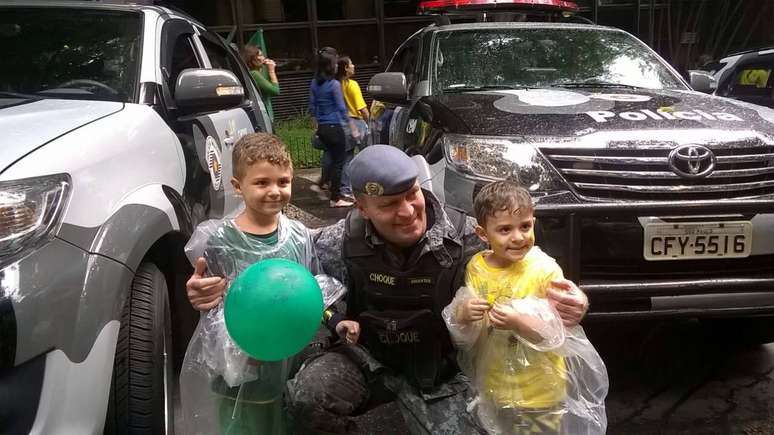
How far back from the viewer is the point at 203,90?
9.61 ft

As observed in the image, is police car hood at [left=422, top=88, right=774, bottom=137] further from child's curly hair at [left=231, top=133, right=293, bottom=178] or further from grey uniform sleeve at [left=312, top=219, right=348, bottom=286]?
child's curly hair at [left=231, top=133, right=293, bottom=178]

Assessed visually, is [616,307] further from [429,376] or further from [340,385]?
[340,385]

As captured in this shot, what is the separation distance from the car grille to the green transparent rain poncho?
1.27 metres

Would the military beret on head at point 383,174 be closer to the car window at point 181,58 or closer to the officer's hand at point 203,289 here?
the officer's hand at point 203,289

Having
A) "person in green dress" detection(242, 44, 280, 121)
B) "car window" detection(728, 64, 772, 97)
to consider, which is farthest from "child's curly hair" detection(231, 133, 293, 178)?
"person in green dress" detection(242, 44, 280, 121)

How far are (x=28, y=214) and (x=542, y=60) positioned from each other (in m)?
3.30

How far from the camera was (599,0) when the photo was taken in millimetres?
13258

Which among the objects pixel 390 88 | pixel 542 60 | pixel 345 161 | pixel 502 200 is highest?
pixel 542 60

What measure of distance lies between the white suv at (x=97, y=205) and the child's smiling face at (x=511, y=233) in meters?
1.09

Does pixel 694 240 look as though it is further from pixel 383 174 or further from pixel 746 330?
pixel 383 174

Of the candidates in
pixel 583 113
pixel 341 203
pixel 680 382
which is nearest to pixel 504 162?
pixel 583 113

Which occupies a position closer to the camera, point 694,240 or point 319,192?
point 694,240

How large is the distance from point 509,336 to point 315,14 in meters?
10.9

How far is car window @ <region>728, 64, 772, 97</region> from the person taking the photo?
534 centimetres
